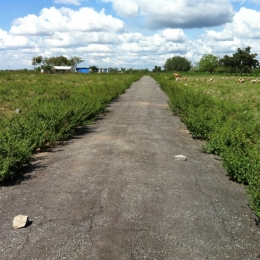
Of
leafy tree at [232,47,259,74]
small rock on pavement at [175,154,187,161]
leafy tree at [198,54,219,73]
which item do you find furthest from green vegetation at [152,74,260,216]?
leafy tree at [198,54,219,73]

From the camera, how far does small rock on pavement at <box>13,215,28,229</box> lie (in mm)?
4504

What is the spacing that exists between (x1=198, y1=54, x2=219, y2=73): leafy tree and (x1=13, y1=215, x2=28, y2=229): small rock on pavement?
131097 mm

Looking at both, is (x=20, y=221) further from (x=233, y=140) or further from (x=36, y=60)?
(x=36, y=60)

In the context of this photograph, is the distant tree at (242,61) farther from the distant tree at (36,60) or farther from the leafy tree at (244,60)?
the distant tree at (36,60)

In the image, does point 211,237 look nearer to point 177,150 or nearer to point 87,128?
point 177,150

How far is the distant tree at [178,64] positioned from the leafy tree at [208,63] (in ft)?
95.7

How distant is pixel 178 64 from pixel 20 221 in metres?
171

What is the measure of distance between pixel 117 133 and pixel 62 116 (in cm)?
181

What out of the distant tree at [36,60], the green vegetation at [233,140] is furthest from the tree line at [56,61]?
the green vegetation at [233,140]

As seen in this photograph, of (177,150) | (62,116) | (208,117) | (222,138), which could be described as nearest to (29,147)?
(62,116)

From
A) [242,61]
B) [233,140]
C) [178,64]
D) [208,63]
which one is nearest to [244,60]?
[242,61]

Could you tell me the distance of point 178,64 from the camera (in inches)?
6688

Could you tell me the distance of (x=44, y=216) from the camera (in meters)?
4.83

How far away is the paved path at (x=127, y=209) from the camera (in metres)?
4.03
